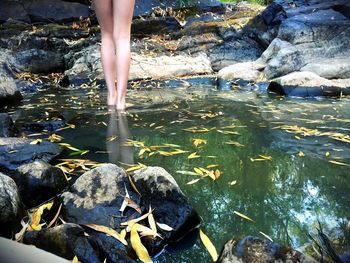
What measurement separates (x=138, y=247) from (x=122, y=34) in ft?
8.13

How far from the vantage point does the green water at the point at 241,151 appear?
170cm

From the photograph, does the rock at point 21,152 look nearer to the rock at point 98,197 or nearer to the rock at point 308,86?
the rock at point 98,197

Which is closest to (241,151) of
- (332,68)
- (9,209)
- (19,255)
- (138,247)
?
(138,247)

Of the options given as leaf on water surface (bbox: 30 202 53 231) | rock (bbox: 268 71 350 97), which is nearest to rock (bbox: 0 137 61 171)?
leaf on water surface (bbox: 30 202 53 231)

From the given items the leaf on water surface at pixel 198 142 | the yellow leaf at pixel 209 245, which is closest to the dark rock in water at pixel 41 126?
the leaf on water surface at pixel 198 142

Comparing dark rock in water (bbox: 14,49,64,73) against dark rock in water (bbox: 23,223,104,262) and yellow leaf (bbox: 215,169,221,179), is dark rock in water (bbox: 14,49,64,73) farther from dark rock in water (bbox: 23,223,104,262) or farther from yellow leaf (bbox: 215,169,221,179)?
dark rock in water (bbox: 23,223,104,262)

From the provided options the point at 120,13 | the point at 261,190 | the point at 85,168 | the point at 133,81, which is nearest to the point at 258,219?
the point at 261,190

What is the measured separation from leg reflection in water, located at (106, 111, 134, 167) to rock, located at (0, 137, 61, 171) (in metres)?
0.38

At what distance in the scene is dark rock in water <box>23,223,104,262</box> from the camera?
130 cm

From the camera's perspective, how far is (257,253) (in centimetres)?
125

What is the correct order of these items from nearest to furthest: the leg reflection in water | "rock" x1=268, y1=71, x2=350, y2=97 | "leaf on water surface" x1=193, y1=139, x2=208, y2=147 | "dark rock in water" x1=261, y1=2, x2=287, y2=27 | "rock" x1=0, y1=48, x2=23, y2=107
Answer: the leg reflection in water, "leaf on water surface" x1=193, y1=139, x2=208, y2=147, "rock" x1=0, y1=48, x2=23, y2=107, "rock" x1=268, y1=71, x2=350, y2=97, "dark rock in water" x1=261, y1=2, x2=287, y2=27

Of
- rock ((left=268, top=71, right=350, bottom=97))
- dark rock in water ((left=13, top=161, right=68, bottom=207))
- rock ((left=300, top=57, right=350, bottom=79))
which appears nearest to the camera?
dark rock in water ((left=13, top=161, right=68, bottom=207))

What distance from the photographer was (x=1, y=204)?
1.48 m

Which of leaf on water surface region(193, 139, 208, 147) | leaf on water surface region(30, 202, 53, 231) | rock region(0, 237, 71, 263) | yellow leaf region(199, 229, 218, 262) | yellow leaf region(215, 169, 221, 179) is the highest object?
rock region(0, 237, 71, 263)
